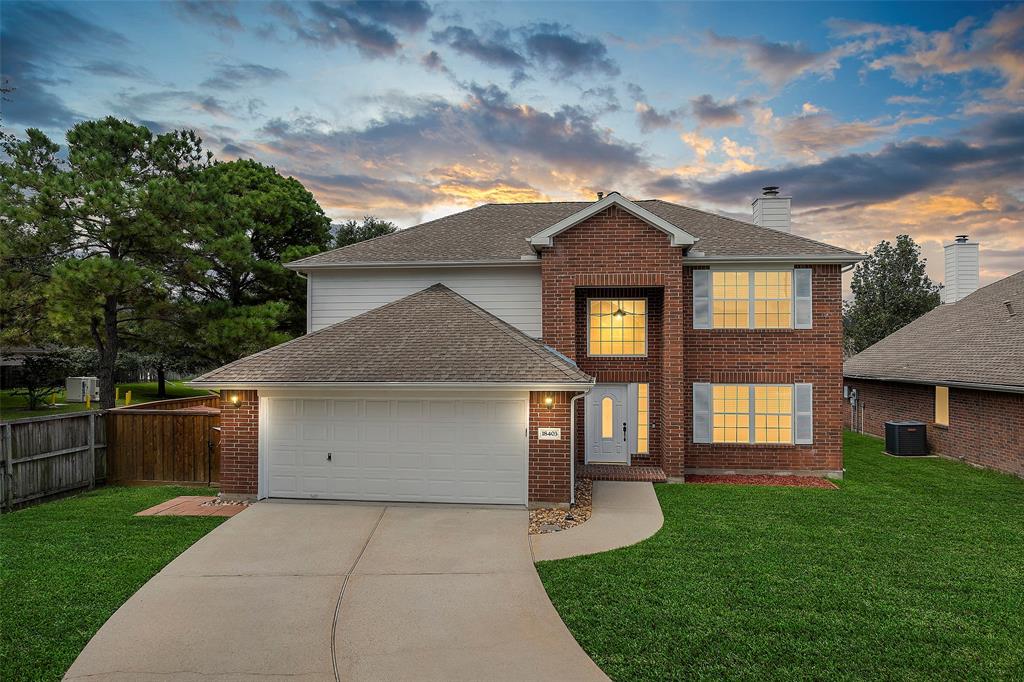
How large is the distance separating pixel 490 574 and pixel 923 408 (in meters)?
16.7

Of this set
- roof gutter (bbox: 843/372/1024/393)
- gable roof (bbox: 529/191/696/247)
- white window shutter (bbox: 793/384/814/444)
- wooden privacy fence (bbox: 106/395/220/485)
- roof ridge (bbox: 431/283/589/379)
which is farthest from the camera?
white window shutter (bbox: 793/384/814/444)

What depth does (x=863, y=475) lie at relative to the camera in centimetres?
1277

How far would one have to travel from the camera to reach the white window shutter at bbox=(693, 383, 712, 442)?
510 inches

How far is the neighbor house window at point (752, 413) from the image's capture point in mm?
12859

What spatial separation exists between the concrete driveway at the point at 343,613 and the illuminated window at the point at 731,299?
7.86 meters

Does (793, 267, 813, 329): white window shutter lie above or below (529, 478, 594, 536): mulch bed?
above

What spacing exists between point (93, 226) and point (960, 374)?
85.0 feet

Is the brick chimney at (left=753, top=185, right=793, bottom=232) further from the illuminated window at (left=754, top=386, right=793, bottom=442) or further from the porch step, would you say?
the porch step

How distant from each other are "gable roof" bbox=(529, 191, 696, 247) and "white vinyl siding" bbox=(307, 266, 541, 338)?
1284mm

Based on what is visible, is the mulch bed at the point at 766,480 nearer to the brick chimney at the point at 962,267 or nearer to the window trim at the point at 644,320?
the window trim at the point at 644,320

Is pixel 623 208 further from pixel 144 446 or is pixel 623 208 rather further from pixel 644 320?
pixel 144 446

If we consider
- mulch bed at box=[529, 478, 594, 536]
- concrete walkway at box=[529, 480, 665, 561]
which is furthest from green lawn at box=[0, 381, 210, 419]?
→ concrete walkway at box=[529, 480, 665, 561]

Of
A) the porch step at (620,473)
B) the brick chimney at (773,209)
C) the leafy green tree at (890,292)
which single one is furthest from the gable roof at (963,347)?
the leafy green tree at (890,292)

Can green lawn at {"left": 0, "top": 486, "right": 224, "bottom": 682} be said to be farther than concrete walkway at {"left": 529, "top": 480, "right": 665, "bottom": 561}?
No
